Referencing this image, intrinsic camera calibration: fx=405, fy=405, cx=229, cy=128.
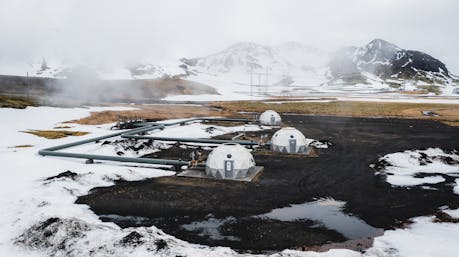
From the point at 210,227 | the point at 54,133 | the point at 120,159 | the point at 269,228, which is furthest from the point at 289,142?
the point at 54,133

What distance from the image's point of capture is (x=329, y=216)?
28.1 meters

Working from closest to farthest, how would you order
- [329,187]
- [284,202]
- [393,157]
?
[284,202] → [329,187] → [393,157]

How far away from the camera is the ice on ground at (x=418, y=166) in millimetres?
37481

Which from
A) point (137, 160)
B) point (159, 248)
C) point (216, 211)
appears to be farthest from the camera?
point (137, 160)

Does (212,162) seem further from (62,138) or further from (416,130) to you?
(416,130)

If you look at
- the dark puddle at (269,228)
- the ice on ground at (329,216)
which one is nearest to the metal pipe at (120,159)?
the dark puddle at (269,228)

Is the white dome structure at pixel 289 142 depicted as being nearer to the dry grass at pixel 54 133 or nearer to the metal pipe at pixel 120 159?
the metal pipe at pixel 120 159

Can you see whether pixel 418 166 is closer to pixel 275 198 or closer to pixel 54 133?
pixel 275 198

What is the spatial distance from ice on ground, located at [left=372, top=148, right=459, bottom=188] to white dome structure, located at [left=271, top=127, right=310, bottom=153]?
9.14 m

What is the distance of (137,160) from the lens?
41438mm

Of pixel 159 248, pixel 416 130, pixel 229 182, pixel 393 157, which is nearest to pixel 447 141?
pixel 416 130

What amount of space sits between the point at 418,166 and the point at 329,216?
1970cm

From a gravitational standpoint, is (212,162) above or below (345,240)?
above

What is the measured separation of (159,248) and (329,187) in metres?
18.4
